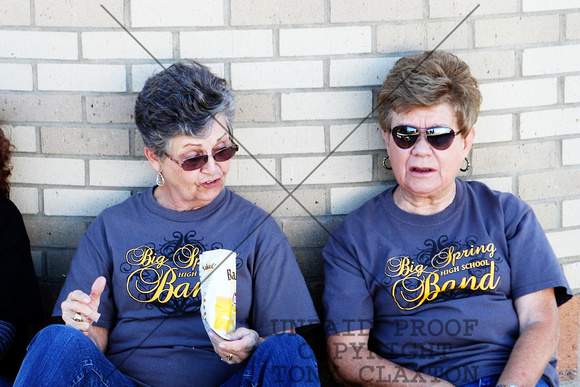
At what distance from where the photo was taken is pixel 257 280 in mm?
2674

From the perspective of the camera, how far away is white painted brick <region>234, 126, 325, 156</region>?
3.01 metres

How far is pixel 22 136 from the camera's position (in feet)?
10.1

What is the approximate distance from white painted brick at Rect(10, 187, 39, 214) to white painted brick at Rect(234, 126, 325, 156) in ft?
3.45

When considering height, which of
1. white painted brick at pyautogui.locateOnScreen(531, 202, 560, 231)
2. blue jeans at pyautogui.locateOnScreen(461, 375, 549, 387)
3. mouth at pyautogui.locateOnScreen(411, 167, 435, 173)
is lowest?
blue jeans at pyautogui.locateOnScreen(461, 375, 549, 387)

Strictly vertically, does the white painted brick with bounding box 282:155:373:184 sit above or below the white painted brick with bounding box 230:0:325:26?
below

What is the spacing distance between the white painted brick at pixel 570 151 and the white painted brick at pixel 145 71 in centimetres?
170

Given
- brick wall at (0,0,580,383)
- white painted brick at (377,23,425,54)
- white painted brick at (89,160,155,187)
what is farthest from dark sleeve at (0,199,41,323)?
white painted brick at (377,23,425,54)

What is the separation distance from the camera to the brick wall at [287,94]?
2.92 meters

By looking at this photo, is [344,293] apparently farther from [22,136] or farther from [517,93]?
[22,136]

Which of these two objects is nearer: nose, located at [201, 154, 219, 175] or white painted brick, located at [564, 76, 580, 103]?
nose, located at [201, 154, 219, 175]

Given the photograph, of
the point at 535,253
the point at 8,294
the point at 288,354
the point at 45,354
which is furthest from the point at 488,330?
the point at 8,294

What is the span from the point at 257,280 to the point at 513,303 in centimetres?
107

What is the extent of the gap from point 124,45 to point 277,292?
134 cm

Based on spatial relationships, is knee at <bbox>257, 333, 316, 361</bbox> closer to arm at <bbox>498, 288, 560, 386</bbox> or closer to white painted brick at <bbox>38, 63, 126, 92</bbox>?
arm at <bbox>498, 288, 560, 386</bbox>
